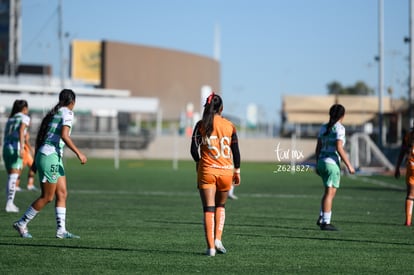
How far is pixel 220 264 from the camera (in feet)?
34.3

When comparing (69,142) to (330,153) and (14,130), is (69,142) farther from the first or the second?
(14,130)

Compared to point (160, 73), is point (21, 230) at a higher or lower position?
lower

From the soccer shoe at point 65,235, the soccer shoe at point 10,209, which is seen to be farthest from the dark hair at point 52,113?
the soccer shoe at point 10,209

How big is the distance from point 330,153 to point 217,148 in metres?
4.06

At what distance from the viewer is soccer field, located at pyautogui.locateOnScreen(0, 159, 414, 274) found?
10.3m

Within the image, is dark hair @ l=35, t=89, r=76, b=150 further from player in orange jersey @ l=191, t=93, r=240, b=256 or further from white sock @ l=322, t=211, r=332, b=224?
white sock @ l=322, t=211, r=332, b=224

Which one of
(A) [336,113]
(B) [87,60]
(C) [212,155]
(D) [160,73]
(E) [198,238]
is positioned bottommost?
(E) [198,238]

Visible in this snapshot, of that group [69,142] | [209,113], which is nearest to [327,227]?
[209,113]

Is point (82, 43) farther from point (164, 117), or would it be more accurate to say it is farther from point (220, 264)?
point (220, 264)

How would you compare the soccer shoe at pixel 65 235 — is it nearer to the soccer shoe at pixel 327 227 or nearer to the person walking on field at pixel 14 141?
the soccer shoe at pixel 327 227

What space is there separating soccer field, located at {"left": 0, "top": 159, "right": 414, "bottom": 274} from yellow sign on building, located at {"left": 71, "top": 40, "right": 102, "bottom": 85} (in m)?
85.0

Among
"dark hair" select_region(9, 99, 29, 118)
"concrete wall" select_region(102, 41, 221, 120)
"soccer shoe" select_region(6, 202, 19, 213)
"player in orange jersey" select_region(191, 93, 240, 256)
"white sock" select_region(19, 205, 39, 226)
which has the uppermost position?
"concrete wall" select_region(102, 41, 221, 120)

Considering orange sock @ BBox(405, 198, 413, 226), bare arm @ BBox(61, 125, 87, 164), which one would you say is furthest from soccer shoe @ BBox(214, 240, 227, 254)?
orange sock @ BBox(405, 198, 413, 226)

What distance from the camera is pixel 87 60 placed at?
109750mm
